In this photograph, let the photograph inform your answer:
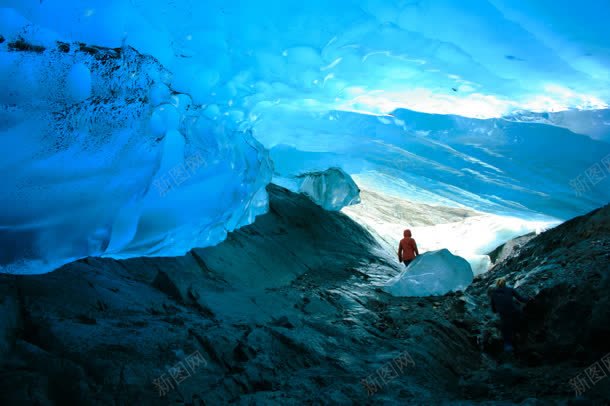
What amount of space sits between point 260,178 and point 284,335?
3281mm

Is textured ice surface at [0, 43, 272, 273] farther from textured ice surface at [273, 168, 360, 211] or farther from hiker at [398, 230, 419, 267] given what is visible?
textured ice surface at [273, 168, 360, 211]

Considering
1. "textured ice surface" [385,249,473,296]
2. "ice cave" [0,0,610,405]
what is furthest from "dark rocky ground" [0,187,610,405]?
"textured ice surface" [385,249,473,296]

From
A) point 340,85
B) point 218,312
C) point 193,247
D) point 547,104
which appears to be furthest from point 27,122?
point 547,104

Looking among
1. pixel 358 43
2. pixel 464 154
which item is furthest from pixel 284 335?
pixel 464 154

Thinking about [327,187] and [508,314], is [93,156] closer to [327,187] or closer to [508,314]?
[508,314]

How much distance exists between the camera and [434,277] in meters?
6.80

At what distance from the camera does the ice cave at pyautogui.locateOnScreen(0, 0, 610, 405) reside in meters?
3.09

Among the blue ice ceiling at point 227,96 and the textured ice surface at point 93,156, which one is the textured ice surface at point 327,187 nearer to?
the blue ice ceiling at point 227,96

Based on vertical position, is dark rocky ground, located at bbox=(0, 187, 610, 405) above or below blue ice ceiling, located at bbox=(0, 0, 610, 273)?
below

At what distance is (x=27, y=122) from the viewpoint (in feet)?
11.3

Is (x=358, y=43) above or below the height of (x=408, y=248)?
above

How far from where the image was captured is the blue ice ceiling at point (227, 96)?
11.5 ft

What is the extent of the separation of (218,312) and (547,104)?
204 inches

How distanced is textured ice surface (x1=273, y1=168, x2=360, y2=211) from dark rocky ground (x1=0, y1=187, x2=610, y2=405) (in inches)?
161
